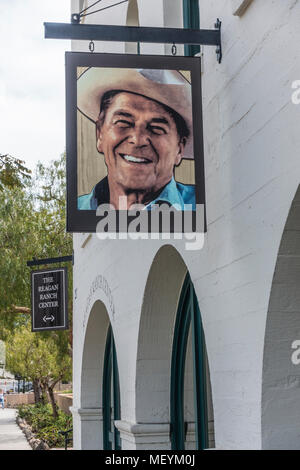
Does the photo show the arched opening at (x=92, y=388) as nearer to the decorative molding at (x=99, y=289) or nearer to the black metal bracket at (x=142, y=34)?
the decorative molding at (x=99, y=289)

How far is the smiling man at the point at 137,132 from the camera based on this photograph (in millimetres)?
4426

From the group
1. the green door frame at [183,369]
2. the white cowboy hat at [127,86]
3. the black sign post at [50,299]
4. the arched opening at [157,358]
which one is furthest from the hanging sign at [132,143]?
the black sign post at [50,299]

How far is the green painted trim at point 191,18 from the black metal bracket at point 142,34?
1.30 m

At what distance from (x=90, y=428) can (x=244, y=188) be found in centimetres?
815

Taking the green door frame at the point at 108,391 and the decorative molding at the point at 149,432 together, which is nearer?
the decorative molding at the point at 149,432

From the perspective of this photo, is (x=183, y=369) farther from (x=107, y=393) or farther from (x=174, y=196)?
(x=107, y=393)

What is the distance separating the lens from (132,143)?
442 cm

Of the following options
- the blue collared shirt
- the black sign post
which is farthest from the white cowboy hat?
the black sign post

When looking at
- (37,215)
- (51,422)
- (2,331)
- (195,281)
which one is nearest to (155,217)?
(195,281)

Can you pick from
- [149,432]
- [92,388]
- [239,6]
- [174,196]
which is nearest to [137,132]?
[174,196]

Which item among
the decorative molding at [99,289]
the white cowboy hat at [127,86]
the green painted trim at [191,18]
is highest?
the green painted trim at [191,18]

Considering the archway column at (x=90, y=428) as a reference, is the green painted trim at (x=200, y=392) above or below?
above

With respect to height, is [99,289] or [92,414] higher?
[99,289]

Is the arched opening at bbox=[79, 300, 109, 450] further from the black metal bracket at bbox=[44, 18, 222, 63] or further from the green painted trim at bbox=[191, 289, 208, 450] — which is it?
the black metal bracket at bbox=[44, 18, 222, 63]
